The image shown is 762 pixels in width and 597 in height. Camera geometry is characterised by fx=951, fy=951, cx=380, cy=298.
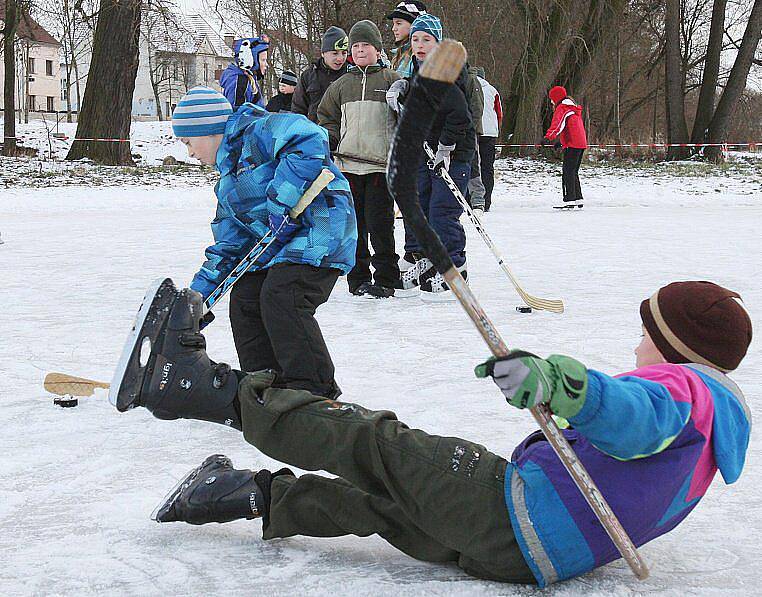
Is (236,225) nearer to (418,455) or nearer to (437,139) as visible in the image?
(418,455)

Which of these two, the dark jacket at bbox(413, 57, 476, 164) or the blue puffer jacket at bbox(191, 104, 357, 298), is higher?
the dark jacket at bbox(413, 57, 476, 164)

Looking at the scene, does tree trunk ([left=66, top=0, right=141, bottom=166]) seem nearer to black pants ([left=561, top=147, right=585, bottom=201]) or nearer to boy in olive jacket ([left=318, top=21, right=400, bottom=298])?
black pants ([left=561, top=147, right=585, bottom=201])

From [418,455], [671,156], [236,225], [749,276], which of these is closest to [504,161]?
[671,156]

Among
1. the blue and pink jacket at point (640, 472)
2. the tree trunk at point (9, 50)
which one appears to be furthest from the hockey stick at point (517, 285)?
the tree trunk at point (9, 50)

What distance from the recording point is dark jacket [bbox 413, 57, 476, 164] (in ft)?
16.4

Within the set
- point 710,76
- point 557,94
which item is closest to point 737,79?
point 710,76

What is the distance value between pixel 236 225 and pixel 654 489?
1.74m

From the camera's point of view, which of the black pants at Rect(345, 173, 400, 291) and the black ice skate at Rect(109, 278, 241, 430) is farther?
the black pants at Rect(345, 173, 400, 291)

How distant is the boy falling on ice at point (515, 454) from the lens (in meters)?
1.61

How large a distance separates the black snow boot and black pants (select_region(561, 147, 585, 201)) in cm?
960

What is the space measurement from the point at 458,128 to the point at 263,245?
2.48 metres

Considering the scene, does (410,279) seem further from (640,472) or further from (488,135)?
(488,135)

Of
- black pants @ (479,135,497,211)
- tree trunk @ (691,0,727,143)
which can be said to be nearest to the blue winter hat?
black pants @ (479,135,497,211)

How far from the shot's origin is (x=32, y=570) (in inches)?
78.2
